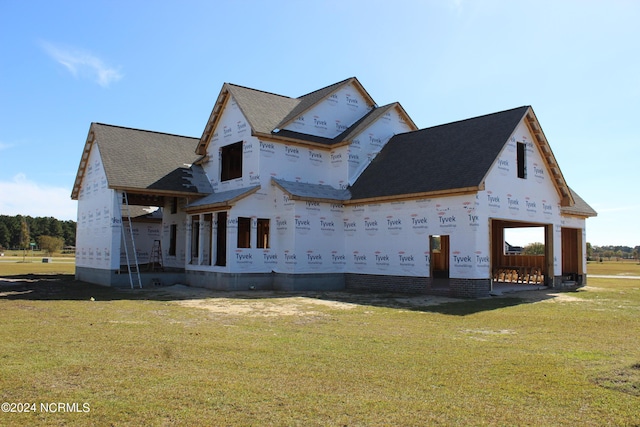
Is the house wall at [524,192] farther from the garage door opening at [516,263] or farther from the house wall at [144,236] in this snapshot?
the house wall at [144,236]

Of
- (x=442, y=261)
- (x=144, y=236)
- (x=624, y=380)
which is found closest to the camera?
(x=624, y=380)

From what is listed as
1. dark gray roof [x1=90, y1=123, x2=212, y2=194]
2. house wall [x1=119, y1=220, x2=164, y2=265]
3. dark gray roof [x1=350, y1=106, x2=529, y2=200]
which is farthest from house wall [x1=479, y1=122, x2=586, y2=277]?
house wall [x1=119, y1=220, x2=164, y2=265]

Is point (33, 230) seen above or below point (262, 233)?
above

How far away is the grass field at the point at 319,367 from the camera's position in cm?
524

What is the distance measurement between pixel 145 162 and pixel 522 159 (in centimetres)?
1722

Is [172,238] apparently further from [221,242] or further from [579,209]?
[579,209]

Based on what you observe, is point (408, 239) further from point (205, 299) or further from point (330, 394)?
point (330, 394)

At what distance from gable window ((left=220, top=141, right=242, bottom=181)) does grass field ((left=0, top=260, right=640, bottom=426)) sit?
11.9m

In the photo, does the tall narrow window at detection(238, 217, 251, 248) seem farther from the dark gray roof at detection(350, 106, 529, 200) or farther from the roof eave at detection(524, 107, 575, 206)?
the roof eave at detection(524, 107, 575, 206)

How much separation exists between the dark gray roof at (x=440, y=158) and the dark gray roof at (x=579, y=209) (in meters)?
6.01

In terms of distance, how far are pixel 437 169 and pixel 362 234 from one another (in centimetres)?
441

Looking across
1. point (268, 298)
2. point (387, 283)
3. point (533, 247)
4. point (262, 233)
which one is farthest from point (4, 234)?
point (387, 283)

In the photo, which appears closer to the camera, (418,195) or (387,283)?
(418,195)

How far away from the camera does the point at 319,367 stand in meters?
7.20
